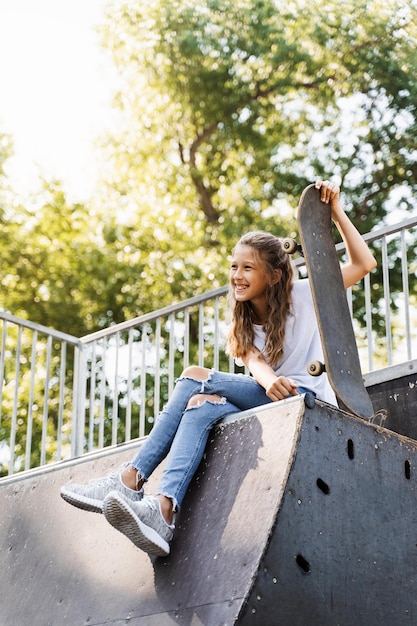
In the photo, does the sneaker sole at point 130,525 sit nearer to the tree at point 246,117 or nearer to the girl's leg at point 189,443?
the girl's leg at point 189,443

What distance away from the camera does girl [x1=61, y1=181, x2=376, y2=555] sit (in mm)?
2391

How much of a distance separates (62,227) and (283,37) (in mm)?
4683

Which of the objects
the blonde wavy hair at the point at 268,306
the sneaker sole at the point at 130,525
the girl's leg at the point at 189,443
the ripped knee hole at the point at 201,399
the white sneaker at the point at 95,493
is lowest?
the sneaker sole at the point at 130,525

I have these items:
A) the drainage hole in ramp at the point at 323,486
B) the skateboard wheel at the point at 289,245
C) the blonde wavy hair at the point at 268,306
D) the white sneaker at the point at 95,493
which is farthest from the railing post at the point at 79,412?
the drainage hole in ramp at the point at 323,486

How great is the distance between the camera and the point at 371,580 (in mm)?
2346

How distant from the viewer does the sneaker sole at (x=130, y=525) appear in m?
2.24

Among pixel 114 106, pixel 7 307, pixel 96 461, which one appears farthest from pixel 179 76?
pixel 96 461

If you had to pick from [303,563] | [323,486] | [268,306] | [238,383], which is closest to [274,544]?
[303,563]

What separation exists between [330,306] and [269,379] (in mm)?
281

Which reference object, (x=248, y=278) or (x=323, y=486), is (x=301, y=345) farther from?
(x=323, y=486)

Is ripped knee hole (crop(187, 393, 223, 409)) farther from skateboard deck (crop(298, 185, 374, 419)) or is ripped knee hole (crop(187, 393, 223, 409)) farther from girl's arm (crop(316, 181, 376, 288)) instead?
girl's arm (crop(316, 181, 376, 288))

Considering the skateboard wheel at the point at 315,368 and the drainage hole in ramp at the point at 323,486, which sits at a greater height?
the skateboard wheel at the point at 315,368

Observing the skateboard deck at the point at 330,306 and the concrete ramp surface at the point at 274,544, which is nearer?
the concrete ramp surface at the point at 274,544

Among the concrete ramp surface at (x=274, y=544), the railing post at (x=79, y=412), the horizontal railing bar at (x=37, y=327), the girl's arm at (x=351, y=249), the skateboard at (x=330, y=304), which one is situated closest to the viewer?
the concrete ramp surface at (x=274, y=544)
